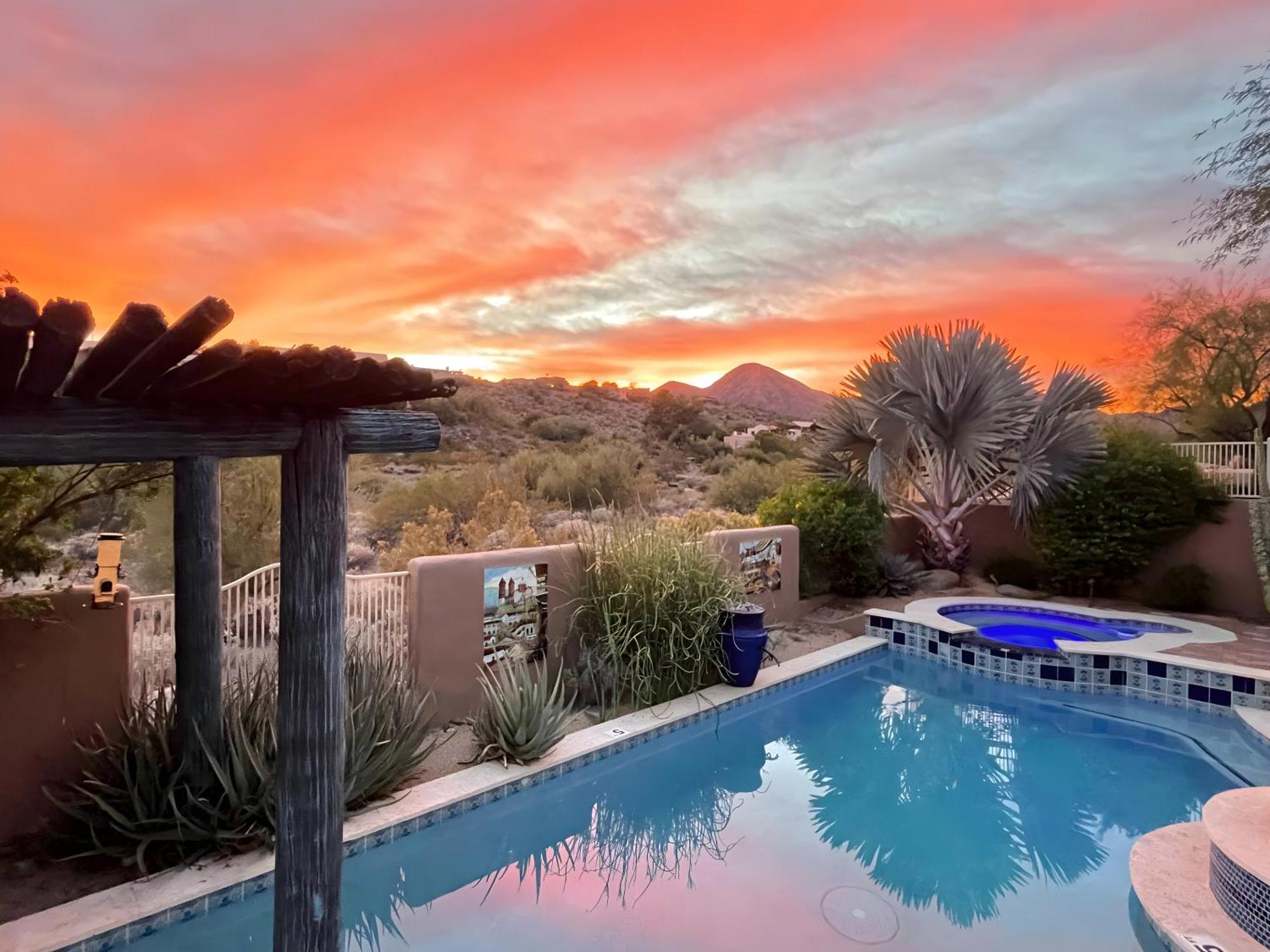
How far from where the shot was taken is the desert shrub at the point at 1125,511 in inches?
416

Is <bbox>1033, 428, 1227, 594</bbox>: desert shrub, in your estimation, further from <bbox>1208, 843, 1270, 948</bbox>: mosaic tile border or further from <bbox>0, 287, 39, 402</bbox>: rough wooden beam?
<bbox>0, 287, 39, 402</bbox>: rough wooden beam

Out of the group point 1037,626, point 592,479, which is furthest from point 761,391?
point 1037,626

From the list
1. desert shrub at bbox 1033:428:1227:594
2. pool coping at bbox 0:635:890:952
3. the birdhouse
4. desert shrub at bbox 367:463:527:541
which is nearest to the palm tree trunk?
desert shrub at bbox 1033:428:1227:594

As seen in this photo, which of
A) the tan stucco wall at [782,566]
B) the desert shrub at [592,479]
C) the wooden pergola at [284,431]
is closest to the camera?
the wooden pergola at [284,431]

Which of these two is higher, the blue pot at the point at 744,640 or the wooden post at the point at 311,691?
the wooden post at the point at 311,691

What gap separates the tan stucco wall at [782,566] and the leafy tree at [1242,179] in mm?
11170

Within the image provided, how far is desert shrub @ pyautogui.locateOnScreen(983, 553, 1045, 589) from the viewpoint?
11.7 m

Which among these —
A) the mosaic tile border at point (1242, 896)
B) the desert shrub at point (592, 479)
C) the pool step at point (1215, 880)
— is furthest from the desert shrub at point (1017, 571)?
the mosaic tile border at point (1242, 896)

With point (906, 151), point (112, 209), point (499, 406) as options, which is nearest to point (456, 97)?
point (112, 209)

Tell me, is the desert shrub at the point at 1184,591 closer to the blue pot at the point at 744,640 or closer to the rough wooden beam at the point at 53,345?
the blue pot at the point at 744,640

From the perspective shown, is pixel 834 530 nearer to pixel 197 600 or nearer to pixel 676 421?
pixel 197 600

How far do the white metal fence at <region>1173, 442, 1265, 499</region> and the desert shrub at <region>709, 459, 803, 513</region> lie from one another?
7852 mm

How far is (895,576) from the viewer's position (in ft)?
36.0

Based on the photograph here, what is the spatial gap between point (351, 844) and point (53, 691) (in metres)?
1.86
